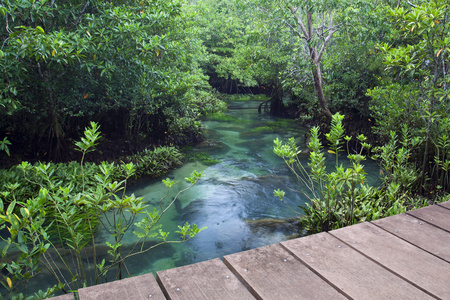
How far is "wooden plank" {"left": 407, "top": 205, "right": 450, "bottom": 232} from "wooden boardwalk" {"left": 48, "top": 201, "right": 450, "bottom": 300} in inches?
9.9

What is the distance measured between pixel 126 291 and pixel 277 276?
2.79 feet

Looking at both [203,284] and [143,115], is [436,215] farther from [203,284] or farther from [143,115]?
[143,115]

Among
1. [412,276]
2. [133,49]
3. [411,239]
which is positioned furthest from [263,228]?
[133,49]

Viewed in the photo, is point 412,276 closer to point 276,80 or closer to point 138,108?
point 138,108

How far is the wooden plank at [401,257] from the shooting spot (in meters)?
1.93

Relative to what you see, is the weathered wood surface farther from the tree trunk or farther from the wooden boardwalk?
the tree trunk

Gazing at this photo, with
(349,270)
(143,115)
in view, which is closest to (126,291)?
(349,270)

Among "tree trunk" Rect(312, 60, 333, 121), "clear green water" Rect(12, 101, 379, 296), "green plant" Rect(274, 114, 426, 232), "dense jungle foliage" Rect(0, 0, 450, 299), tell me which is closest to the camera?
"dense jungle foliage" Rect(0, 0, 450, 299)

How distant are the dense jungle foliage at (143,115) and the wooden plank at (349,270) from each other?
903 mm

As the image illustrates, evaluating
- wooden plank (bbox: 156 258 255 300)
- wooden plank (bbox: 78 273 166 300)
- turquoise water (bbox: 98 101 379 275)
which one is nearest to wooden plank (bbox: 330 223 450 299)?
wooden plank (bbox: 156 258 255 300)

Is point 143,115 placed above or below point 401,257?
above

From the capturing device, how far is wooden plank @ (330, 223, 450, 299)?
1.93 metres

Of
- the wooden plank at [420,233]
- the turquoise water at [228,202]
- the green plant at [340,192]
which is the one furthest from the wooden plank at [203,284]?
the turquoise water at [228,202]

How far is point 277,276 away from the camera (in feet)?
6.48
